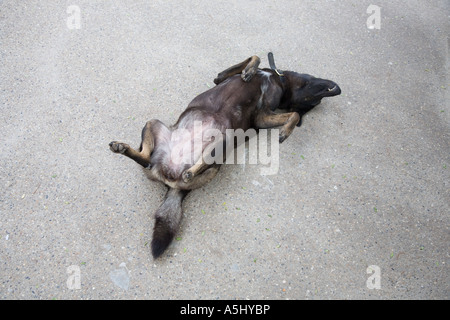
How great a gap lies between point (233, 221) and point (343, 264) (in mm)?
1164

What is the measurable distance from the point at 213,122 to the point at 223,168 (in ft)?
1.89

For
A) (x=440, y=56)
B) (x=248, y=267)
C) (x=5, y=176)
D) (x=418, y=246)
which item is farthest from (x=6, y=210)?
(x=440, y=56)

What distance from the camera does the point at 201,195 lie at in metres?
3.31

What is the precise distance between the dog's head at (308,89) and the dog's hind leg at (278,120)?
1.10 ft

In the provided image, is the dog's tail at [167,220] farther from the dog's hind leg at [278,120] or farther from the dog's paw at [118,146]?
the dog's hind leg at [278,120]

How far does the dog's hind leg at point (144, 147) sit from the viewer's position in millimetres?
2815

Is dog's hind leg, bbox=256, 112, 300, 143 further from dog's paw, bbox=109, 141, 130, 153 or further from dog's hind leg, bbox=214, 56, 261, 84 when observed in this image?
dog's paw, bbox=109, 141, 130, 153

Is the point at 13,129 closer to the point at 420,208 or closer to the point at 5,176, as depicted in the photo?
the point at 5,176

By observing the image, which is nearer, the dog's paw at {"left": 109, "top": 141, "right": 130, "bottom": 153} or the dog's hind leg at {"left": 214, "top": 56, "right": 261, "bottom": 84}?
the dog's paw at {"left": 109, "top": 141, "right": 130, "bottom": 153}

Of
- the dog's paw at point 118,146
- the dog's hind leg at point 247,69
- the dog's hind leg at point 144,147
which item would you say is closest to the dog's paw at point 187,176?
the dog's hind leg at point 144,147

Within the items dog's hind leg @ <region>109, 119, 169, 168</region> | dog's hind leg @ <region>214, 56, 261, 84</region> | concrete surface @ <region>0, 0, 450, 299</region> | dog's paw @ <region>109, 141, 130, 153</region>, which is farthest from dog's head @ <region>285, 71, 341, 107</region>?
dog's paw @ <region>109, 141, 130, 153</region>

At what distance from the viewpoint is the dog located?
9.77 feet

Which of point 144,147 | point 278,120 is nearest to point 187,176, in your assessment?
point 144,147

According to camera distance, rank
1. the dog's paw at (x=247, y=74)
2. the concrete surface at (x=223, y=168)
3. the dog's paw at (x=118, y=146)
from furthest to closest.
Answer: the dog's paw at (x=247, y=74), the concrete surface at (x=223, y=168), the dog's paw at (x=118, y=146)
